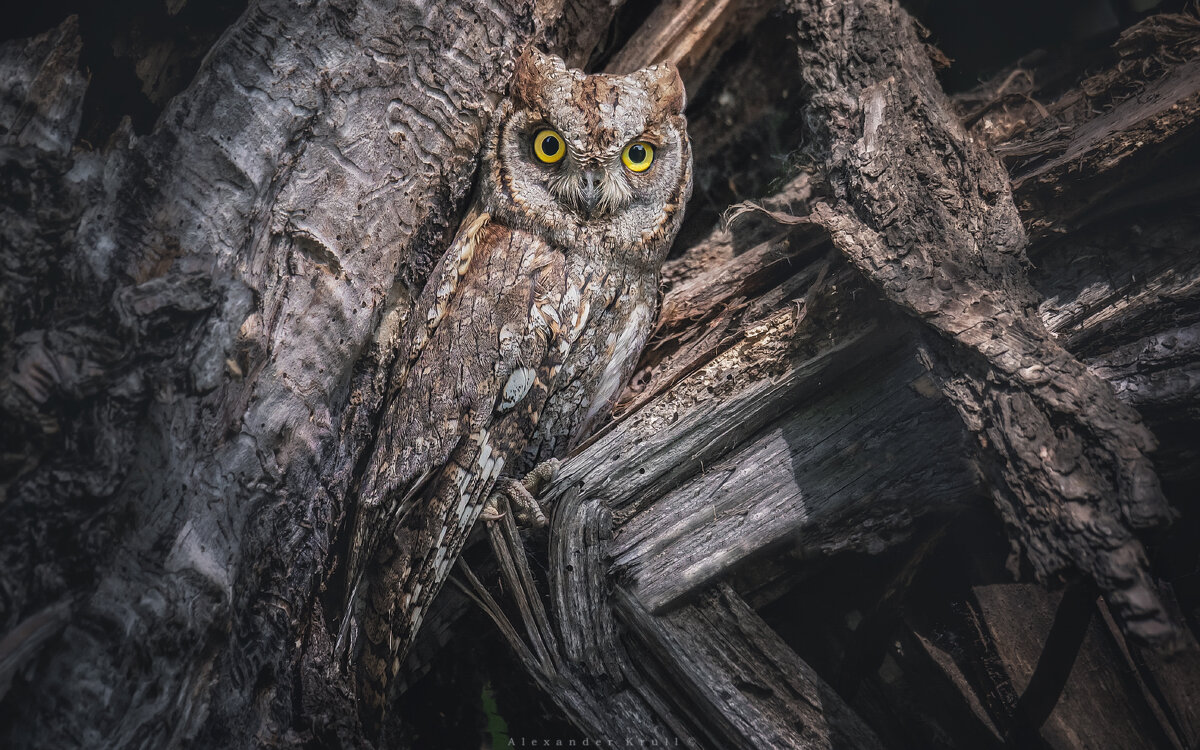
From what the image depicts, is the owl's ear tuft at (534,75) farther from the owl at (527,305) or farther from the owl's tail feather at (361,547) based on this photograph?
the owl's tail feather at (361,547)

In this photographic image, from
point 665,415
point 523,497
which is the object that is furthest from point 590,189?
point 523,497

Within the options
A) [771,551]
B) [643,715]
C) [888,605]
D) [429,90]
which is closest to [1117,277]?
[888,605]

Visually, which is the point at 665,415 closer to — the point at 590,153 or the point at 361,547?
the point at 590,153

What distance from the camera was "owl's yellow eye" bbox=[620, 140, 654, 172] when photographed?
5.95 ft

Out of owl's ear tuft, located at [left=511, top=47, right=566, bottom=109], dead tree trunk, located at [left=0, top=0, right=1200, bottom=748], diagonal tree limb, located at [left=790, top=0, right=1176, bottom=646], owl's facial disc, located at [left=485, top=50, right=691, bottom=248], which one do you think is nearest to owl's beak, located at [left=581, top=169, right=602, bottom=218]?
owl's facial disc, located at [left=485, top=50, right=691, bottom=248]

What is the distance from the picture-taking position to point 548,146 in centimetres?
180

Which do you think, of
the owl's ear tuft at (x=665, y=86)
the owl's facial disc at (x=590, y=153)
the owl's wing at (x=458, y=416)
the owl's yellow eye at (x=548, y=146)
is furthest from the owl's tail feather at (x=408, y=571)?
the owl's ear tuft at (x=665, y=86)

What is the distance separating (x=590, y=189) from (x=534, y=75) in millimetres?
380

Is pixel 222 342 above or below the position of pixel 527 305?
below

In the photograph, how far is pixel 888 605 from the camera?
5.49 ft

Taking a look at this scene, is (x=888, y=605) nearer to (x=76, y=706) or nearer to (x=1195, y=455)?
(x=1195, y=455)

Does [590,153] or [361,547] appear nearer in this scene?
[361,547]

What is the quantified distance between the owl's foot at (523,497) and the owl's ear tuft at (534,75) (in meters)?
1.10

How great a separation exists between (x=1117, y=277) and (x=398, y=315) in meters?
2.18
